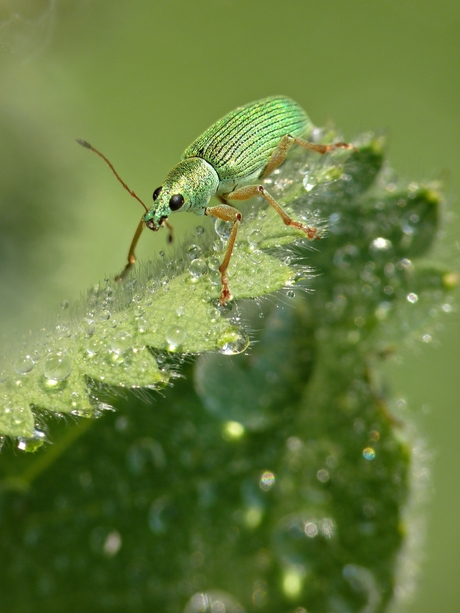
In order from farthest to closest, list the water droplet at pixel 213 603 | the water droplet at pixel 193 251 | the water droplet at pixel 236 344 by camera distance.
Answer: the water droplet at pixel 213 603, the water droplet at pixel 193 251, the water droplet at pixel 236 344

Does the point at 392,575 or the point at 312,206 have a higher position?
the point at 312,206

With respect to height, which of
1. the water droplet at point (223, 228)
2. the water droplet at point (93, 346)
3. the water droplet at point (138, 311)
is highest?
the water droplet at point (223, 228)

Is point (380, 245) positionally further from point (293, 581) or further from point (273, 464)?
point (293, 581)

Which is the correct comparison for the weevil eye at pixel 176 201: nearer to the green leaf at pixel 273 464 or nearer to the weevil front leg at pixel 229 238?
the weevil front leg at pixel 229 238

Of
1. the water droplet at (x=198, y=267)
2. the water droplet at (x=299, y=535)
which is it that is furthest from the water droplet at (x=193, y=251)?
the water droplet at (x=299, y=535)

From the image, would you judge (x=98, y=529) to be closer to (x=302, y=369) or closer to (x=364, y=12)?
(x=302, y=369)

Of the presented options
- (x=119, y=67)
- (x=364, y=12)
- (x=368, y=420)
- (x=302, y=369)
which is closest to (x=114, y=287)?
(x=302, y=369)
